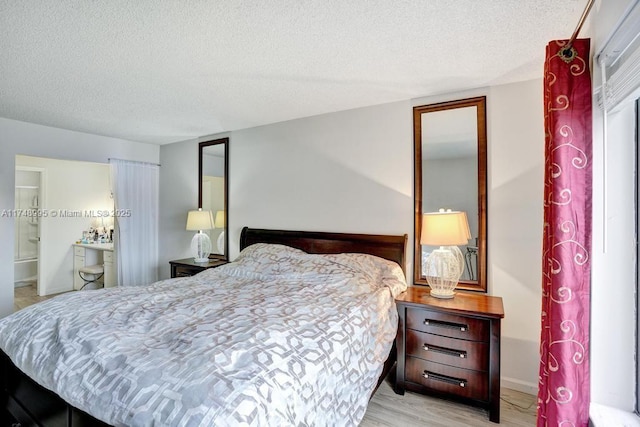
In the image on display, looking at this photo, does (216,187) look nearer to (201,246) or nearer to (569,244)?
(201,246)

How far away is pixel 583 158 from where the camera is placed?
1.28m

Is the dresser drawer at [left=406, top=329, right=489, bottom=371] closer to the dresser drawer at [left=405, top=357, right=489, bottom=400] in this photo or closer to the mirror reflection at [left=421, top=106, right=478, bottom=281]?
the dresser drawer at [left=405, top=357, right=489, bottom=400]

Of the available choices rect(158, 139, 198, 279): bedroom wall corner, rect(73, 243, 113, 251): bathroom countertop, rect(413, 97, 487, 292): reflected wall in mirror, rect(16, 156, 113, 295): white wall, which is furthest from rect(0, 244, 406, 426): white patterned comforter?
rect(16, 156, 113, 295): white wall

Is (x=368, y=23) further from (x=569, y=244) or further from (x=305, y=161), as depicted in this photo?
(x=305, y=161)

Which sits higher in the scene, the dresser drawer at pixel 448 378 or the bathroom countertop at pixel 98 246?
the bathroom countertop at pixel 98 246

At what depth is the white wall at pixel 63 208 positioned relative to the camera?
5.23m

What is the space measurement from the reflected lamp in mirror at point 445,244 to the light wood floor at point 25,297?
18.0ft

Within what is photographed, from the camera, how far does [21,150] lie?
3580mm

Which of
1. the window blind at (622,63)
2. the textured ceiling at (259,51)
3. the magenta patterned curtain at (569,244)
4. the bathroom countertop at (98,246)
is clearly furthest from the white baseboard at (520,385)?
the bathroom countertop at (98,246)

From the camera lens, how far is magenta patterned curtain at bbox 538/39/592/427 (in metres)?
1.25

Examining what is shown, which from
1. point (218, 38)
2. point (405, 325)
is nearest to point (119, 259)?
point (218, 38)

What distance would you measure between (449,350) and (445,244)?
0.74 m

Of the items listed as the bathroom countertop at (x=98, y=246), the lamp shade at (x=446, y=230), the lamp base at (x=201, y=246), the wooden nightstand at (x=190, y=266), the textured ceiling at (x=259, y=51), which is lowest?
the wooden nightstand at (x=190, y=266)

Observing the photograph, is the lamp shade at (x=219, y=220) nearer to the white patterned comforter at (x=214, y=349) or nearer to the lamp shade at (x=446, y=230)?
the white patterned comforter at (x=214, y=349)
